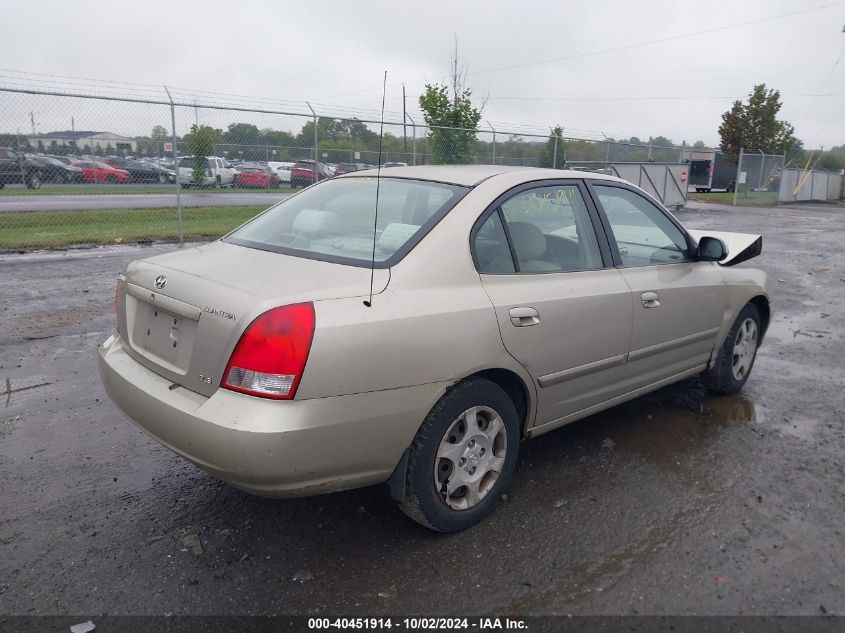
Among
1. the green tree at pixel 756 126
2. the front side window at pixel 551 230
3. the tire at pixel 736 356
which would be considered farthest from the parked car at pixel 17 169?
the green tree at pixel 756 126

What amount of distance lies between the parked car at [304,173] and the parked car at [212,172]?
1282mm

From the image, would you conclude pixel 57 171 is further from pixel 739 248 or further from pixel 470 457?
pixel 470 457

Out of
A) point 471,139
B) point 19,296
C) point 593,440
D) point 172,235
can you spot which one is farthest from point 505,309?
point 471,139

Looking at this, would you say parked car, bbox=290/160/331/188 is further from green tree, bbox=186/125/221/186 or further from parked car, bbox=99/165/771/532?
parked car, bbox=99/165/771/532

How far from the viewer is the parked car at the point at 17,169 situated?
10875mm

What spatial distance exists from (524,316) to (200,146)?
11348mm

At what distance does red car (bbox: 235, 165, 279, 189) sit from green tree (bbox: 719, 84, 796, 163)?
3144 centimetres

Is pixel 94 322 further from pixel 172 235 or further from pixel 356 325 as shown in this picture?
pixel 172 235

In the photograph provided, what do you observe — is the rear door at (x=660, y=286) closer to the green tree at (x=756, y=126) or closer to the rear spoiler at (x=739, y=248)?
the rear spoiler at (x=739, y=248)

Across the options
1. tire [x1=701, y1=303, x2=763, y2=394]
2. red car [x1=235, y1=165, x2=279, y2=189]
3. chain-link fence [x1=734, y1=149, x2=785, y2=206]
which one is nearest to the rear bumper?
tire [x1=701, y1=303, x2=763, y2=394]

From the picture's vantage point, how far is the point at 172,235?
12008mm

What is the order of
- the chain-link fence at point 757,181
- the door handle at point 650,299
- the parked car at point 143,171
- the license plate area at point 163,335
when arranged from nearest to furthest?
the license plate area at point 163,335 < the door handle at point 650,299 < the parked car at point 143,171 < the chain-link fence at point 757,181

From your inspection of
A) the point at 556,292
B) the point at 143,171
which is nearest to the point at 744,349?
the point at 556,292

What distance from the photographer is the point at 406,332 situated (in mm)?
2676
